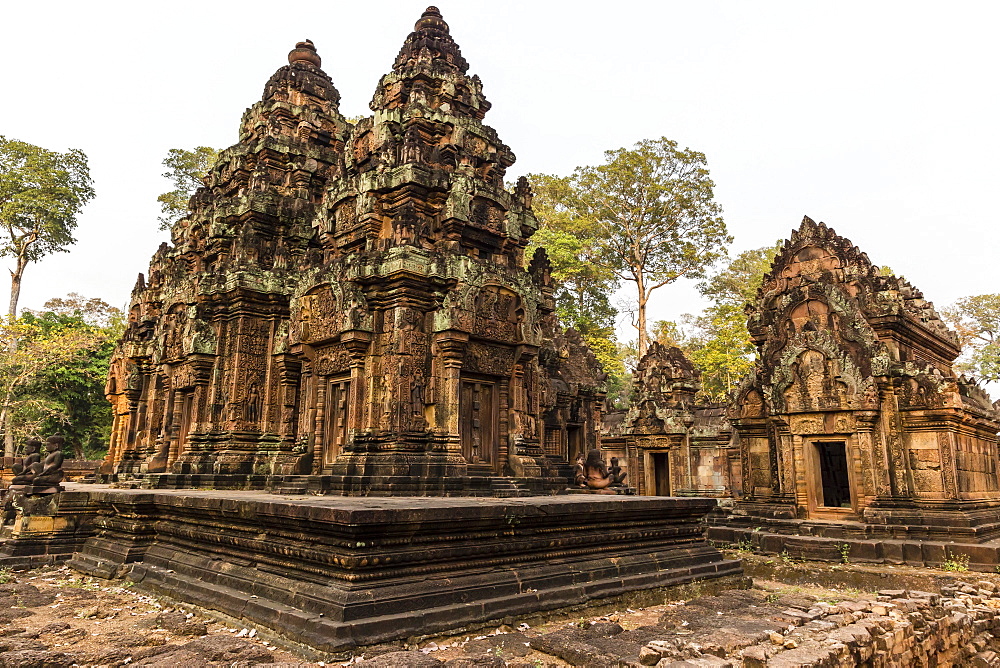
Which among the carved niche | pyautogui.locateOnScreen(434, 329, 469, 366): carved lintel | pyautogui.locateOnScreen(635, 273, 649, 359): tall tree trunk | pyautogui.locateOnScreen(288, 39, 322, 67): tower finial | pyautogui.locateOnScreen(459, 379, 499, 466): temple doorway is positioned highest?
pyautogui.locateOnScreen(288, 39, 322, 67): tower finial

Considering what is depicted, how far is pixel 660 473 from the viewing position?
18.8 metres

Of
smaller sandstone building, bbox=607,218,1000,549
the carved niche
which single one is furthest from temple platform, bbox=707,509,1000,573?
the carved niche

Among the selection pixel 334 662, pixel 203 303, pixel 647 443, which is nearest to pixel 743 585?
pixel 334 662

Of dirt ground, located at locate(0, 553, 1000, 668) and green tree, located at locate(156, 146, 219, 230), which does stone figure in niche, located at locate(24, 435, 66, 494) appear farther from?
green tree, located at locate(156, 146, 219, 230)

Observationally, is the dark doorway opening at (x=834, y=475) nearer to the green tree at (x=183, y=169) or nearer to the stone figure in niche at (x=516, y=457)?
the stone figure in niche at (x=516, y=457)

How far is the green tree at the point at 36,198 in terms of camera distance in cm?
2870

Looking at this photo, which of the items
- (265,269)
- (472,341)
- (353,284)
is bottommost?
(472,341)

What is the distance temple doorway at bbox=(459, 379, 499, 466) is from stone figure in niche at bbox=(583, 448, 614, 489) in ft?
10.2

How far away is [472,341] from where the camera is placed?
990cm

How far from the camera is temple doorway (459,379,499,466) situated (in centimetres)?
971

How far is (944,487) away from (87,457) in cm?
3293

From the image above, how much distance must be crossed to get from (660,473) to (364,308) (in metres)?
12.3

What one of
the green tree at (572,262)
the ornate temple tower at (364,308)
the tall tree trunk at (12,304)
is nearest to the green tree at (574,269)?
the green tree at (572,262)

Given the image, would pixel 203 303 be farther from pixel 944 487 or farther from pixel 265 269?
pixel 944 487
